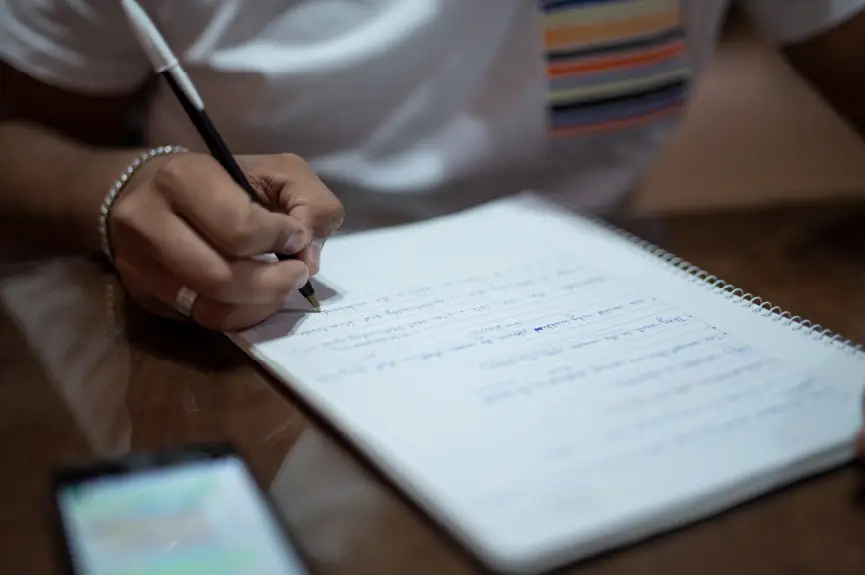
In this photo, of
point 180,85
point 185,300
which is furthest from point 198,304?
point 180,85

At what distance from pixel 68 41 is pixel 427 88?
282 millimetres

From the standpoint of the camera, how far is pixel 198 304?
1.53 ft

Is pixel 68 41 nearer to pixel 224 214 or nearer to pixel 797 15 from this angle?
pixel 224 214

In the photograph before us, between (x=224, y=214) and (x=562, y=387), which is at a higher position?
(x=224, y=214)

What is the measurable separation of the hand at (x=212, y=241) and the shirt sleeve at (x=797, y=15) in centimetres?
48

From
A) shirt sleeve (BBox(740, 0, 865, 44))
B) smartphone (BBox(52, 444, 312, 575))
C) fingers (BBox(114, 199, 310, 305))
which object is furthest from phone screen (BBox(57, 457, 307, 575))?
shirt sleeve (BBox(740, 0, 865, 44))

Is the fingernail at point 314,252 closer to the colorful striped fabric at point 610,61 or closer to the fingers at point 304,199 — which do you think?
the fingers at point 304,199

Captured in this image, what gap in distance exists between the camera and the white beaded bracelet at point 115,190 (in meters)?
0.55

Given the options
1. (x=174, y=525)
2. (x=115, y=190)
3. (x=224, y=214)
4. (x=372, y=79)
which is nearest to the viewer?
(x=174, y=525)

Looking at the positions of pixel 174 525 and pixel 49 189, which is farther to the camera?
pixel 49 189

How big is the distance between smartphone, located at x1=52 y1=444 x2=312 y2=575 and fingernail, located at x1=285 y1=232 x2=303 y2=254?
0.14 metres

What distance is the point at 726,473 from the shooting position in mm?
349

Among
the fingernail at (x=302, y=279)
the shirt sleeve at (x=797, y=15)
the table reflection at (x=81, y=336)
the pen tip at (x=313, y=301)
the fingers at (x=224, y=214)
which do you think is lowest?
the shirt sleeve at (x=797, y=15)

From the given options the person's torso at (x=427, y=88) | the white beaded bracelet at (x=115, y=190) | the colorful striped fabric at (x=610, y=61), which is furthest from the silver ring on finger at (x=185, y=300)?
the colorful striped fabric at (x=610, y=61)
